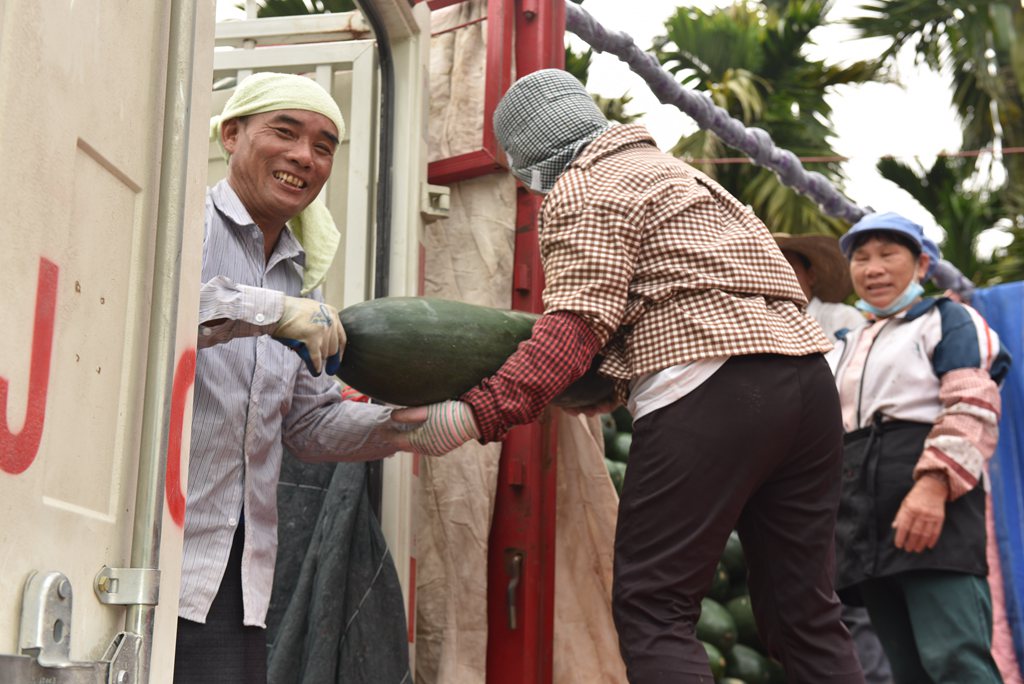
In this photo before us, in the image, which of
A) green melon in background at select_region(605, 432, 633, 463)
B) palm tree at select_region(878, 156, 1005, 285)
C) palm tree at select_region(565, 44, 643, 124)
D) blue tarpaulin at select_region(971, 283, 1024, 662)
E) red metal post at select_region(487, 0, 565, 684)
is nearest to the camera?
red metal post at select_region(487, 0, 565, 684)

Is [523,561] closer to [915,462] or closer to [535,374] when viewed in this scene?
[535,374]

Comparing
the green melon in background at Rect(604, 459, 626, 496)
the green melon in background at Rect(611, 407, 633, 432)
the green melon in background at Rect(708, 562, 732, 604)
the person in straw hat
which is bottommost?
the green melon in background at Rect(708, 562, 732, 604)

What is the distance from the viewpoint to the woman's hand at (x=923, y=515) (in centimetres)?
384

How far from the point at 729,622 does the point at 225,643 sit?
11.7 ft

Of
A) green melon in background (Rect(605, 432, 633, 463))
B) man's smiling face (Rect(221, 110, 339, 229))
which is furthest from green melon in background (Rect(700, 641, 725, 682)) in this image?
man's smiling face (Rect(221, 110, 339, 229))

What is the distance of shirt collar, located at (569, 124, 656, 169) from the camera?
2.95 meters

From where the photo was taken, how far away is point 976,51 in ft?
50.8

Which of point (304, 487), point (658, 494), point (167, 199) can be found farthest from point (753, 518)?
point (167, 199)

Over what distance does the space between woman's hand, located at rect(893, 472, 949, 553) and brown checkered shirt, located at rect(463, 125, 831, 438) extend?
122 cm

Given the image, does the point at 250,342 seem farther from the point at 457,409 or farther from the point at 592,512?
the point at 592,512

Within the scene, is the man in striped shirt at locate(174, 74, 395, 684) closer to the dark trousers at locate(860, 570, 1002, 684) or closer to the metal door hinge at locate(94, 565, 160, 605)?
the metal door hinge at locate(94, 565, 160, 605)

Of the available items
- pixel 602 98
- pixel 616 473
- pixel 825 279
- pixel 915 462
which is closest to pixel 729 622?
pixel 616 473

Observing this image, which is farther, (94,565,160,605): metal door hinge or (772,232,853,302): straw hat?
(772,232,853,302): straw hat

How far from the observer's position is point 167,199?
5.30 feet
